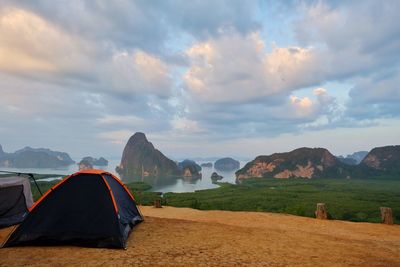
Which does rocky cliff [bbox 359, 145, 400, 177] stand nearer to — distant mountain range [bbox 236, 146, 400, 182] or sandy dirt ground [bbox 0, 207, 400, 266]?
distant mountain range [bbox 236, 146, 400, 182]

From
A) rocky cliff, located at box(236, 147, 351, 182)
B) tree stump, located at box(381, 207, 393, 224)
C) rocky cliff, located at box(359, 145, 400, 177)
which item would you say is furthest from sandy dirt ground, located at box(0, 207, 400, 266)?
rocky cliff, located at box(359, 145, 400, 177)

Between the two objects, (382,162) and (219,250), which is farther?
(382,162)

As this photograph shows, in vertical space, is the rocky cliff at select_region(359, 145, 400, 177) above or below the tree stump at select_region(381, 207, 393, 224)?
above

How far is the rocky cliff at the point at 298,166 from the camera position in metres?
156

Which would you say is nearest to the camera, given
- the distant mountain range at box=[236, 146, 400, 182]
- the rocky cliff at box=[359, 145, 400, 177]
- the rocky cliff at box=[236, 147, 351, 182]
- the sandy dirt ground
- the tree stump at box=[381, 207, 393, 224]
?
the sandy dirt ground

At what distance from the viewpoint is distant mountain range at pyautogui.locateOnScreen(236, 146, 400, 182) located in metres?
155

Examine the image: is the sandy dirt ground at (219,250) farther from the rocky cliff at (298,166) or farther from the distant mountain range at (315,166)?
the distant mountain range at (315,166)

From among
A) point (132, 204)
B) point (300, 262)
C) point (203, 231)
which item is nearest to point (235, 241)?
point (203, 231)

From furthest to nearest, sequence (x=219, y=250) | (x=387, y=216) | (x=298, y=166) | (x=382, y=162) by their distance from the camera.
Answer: (x=382, y=162)
(x=298, y=166)
(x=387, y=216)
(x=219, y=250)

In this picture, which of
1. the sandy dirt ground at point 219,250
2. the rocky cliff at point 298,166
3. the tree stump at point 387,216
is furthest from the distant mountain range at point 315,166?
the sandy dirt ground at point 219,250

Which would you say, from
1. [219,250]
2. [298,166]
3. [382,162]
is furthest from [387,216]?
[382,162]

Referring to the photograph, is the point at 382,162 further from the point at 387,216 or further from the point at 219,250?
the point at 219,250

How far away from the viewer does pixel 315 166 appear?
16200cm

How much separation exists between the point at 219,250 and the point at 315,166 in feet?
548
